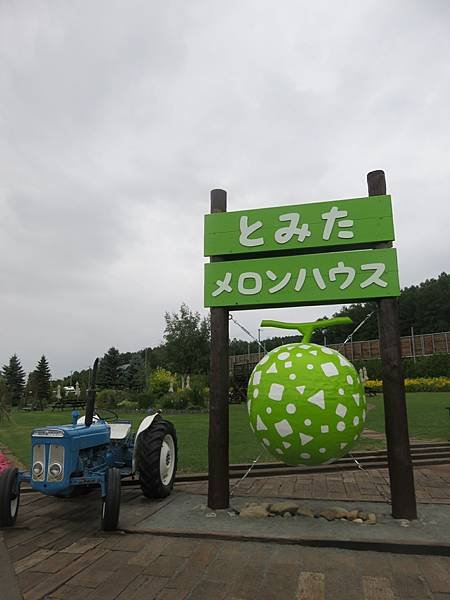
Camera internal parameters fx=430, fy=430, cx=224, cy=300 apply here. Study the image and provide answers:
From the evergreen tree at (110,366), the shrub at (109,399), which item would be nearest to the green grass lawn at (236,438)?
the shrub at (109,399)

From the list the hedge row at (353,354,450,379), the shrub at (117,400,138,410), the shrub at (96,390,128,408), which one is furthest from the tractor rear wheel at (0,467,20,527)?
the hedge row at (353,354,450,379)

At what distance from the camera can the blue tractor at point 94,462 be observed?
4.35 meters

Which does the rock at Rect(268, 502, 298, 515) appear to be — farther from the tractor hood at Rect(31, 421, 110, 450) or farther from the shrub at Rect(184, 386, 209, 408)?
the shrub at Rect(184, 386, 209, 408)

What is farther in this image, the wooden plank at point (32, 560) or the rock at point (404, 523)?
the rock at point (404, 523)

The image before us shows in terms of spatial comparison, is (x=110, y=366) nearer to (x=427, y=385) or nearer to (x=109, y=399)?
(x=109, y=399)

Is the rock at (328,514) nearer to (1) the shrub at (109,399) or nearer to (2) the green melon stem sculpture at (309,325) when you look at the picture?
(2) the green melon stem sculpture at (309,325)

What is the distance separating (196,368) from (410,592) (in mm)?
35766

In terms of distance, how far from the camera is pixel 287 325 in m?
4.59

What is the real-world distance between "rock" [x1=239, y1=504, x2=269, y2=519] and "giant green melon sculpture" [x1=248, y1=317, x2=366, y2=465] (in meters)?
0.95

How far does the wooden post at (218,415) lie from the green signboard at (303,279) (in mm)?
256

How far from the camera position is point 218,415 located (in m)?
5.04

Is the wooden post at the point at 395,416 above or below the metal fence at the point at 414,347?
below

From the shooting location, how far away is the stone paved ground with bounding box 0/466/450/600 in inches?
117

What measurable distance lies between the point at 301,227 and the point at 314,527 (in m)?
3.15
